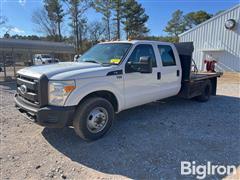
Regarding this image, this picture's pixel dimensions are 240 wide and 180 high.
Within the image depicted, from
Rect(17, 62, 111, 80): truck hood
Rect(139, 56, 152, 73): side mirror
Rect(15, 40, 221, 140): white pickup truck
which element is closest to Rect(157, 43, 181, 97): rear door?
Rect(15, 40, 221, 140): white pickup truck

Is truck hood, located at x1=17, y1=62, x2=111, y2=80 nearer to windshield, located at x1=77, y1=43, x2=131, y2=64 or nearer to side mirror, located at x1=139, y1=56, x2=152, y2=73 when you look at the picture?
windshield, located at x1=77, y1=43, x2=131, y2=64

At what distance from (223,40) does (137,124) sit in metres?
17.9

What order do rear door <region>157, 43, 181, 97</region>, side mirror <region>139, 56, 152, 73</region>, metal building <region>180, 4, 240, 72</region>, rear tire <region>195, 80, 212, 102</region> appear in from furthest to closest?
metal building <region>180, 4, 240, 72</region> → rear tire <region>195, 80, 212, 102</region> → rear door <region>157, 43, 181, 97</region> → side mirror <region>139, 56, 152, 73</region>

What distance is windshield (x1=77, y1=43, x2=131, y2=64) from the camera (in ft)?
15.6

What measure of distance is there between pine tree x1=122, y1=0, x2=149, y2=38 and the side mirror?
36.8 m

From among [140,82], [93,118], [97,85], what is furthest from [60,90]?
[140,82]

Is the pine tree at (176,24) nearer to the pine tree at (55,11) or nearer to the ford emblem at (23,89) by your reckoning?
the pine tree at (55,11)

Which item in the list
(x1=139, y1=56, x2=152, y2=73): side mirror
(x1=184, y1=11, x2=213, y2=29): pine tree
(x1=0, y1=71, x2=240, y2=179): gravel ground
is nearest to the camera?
(x1=0, y1=71, x2=240, y2=179): gravel ground

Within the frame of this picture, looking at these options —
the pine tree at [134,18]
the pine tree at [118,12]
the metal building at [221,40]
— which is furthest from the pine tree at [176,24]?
the metal building at [221,40]

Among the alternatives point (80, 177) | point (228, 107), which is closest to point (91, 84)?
point (80, 177)

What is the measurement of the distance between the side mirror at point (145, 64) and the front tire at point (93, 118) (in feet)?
3.45

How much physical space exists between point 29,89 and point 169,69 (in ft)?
11.6

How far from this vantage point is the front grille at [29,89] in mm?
3891

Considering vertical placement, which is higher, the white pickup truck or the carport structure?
the carport structure
